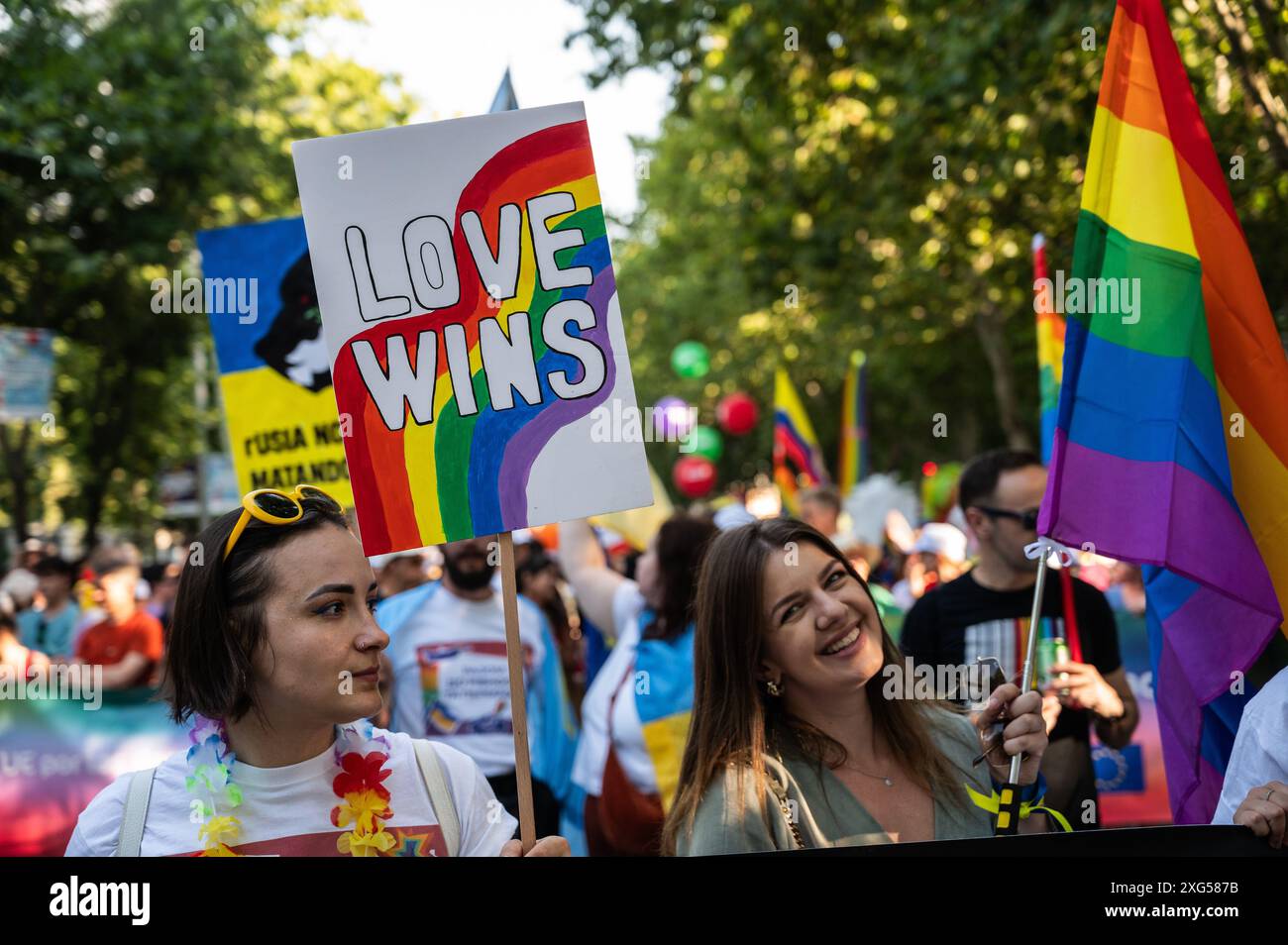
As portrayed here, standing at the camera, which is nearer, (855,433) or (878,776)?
(878,776)

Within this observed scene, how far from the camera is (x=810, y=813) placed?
2516mm

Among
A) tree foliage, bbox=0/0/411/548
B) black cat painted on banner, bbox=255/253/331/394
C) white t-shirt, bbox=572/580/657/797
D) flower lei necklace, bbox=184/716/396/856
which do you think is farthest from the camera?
tree foliage, bbox=0/0/411/548

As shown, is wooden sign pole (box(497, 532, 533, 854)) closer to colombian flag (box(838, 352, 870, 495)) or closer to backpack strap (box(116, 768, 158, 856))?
backpack strap (box(116, 768, 158, 856))

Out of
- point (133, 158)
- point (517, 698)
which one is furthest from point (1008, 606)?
point (133, 158)

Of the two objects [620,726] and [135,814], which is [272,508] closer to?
[135,814]

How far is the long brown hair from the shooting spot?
2584mm

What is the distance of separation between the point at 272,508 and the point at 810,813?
1.24 m

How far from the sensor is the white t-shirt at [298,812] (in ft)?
7.57

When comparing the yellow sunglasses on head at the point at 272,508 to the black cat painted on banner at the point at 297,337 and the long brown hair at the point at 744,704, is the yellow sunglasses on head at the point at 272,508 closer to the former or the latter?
the long brown hair at the point at 744,704

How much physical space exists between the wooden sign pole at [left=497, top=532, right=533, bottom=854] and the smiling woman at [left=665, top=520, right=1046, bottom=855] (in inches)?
15.5

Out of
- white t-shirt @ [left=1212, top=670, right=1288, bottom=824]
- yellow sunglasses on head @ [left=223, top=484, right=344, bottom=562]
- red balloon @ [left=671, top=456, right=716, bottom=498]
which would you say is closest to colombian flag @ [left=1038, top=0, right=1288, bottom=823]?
white t-shirt @ [left=1212, top=670, right=1288, bottom=824]

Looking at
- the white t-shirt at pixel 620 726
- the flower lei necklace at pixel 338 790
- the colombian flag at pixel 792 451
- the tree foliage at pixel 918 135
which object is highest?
the tree foliage at pixel 918 135

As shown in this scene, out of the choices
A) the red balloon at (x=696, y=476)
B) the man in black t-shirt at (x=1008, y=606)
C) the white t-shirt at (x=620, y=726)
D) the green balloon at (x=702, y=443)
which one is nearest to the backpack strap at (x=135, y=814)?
the white t-shirt at (x=620, y=726)

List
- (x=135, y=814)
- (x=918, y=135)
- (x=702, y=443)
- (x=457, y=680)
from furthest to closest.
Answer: (x=702, y=443) < (x=918, y=135) < (x=457, y=680) < (x=135, y=814)
